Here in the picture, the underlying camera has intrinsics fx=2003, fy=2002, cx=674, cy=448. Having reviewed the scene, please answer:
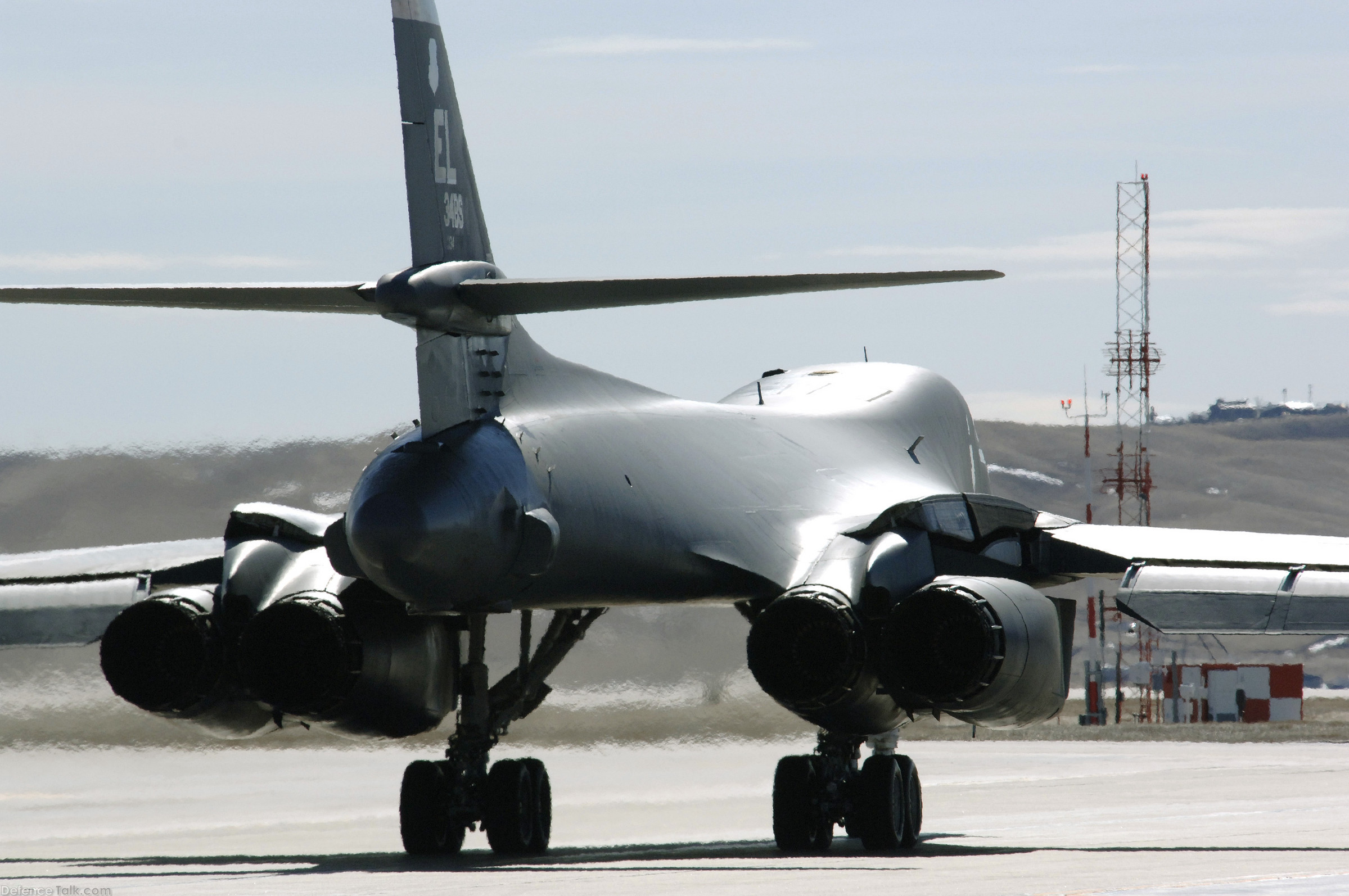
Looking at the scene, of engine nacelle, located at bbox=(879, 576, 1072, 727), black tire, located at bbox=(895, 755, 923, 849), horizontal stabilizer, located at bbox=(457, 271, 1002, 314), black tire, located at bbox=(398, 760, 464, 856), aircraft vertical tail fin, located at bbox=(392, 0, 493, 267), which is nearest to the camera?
horizontal stabilizer, located at bbox=(457, 271, 1002, 314)

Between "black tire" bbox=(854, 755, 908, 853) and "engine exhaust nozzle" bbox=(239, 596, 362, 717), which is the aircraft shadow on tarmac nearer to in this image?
"black tire" bbox=(854, 755, 908, 853)

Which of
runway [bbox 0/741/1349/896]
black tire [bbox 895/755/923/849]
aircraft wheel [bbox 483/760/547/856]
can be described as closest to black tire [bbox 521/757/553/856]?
aircraft wheel [bbox 483/760/547/856]

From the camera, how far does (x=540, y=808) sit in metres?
19.2

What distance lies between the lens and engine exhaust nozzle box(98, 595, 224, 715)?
59.6 feet

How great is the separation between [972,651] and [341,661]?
5.55 m

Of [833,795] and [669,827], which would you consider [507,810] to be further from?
[669,827]

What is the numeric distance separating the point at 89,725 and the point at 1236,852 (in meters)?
14.9

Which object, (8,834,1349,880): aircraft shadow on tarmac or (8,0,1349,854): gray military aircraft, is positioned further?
(8,834,1349,880): aircraft shadow on tarmac

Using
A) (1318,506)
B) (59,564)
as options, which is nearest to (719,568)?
(59,564)

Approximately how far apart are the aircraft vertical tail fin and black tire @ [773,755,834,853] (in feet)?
19.5

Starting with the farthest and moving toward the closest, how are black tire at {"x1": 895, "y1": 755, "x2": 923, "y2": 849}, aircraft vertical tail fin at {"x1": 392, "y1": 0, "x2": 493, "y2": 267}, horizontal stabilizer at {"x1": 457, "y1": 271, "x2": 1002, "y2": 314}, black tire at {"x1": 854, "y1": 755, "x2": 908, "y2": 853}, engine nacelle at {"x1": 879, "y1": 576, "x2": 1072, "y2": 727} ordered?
1. black tire at {"x1": 895, "y1": 755, "x2": 923, "y2": 849}
2. black tire at {"x1": 854, "y1": 755, "x2": 908, "y2": 853}
3. engine nacelle at {"x1": 879, "y1": 576, "x2": 1072, "y2": 727}
4. aircraft vertical tail fin at {"x1": 392, "y1": 0, "x2": 493, "y2": 267}
5. horizontal stabilizer at {"x1": 457, "y1": 271, "x2": 1002, "y2": 314}

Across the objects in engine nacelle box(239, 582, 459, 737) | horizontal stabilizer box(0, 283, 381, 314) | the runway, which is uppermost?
horizontal stabilizer box(0, 283, 381, 314)

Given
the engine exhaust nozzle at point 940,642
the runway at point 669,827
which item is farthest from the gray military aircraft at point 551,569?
the runway at point 669,827

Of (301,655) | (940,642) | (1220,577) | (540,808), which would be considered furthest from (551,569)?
(1220,577)
